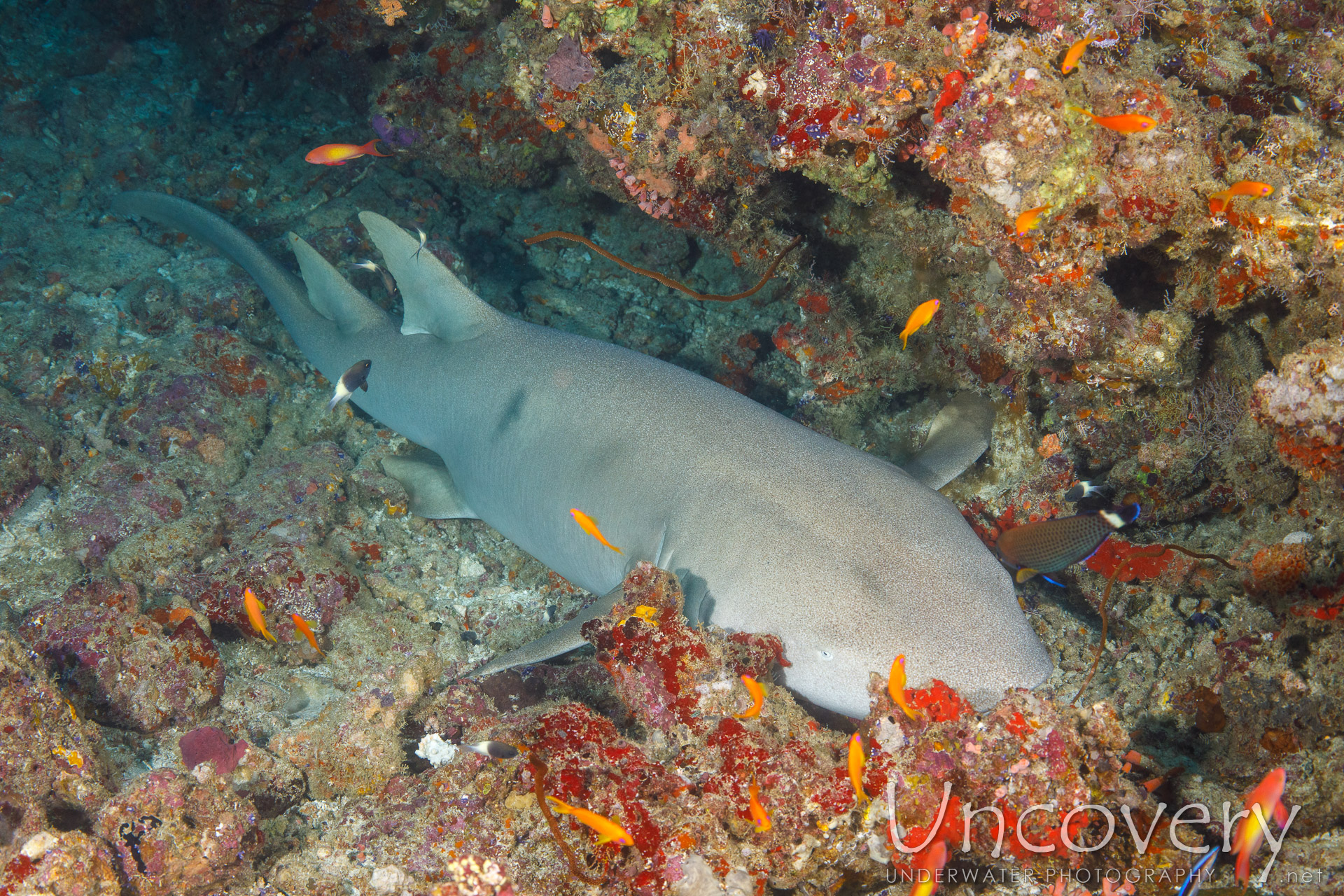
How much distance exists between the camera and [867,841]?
225 centimetres

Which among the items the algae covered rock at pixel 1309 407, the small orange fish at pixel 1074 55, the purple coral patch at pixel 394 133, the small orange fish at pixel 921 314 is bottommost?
the purple coral patch at pixel 394 133

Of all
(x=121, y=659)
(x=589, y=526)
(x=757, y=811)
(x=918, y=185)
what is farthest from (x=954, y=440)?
(x=121, y=659)

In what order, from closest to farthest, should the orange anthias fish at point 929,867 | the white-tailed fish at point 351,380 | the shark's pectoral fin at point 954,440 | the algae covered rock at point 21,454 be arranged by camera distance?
the orange anthias fish at point 929,867 → the white-tailed fish at point 351,380 → the shark's pectoral fin at point 954,440 → the algae covered rock at point 21,454

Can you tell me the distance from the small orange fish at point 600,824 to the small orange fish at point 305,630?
201 cm

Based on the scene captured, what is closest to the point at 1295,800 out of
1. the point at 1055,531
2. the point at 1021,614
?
the point at 1021,614

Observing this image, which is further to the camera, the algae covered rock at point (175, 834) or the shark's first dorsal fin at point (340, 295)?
the shark's first dorsal fin at point (340, 295)

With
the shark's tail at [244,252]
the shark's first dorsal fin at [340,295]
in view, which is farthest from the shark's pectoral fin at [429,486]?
the shark's tail at [244,252]

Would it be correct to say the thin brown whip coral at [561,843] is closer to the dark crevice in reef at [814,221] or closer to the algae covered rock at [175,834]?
the algae covered rock at [175,834]

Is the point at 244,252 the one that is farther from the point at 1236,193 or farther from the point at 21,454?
the point at 1236,193

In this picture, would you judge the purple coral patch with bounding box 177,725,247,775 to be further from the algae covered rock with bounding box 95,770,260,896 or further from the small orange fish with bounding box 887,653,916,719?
the small orange fish with bounding box 887,653,916,719

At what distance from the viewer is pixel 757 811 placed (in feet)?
7.14

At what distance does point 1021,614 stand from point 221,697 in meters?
3.79

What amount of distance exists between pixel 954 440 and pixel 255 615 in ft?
13.3

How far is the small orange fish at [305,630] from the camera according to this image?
3500 millimetres
